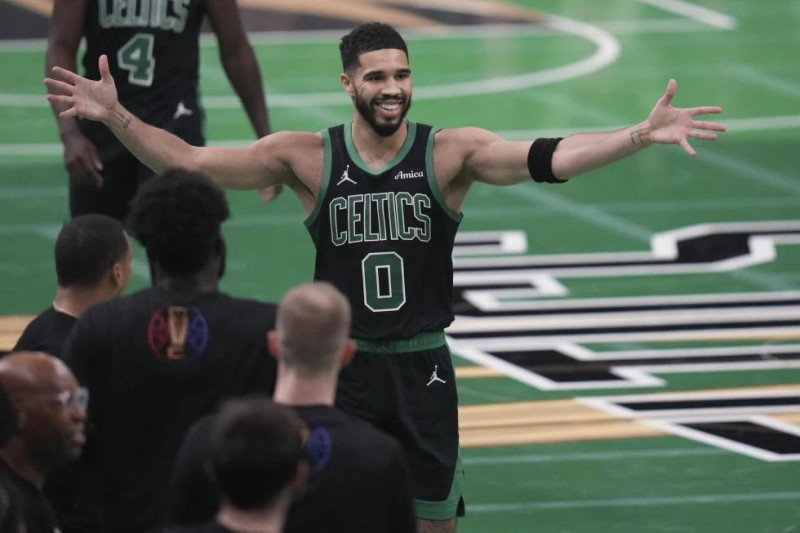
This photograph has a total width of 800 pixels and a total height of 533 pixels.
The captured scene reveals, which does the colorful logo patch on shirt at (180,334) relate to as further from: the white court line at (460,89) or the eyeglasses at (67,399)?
the white court line at (460,89)

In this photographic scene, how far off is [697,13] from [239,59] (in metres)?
11.0

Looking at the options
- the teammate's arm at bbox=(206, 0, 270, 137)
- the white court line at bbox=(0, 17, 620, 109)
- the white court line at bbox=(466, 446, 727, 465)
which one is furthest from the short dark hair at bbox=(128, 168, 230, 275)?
the white court line at bbox=(0, 17, 620, 109)

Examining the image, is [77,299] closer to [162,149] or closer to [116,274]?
[116,274]

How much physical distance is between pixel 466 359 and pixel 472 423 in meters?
0.95

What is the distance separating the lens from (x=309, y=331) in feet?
14.3

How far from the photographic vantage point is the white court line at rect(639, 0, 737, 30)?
1850 centimetres

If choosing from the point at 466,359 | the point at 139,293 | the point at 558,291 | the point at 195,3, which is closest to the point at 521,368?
the point at 466,359

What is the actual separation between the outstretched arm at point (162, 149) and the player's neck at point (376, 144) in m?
0.29

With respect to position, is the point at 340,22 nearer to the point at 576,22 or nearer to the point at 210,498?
the point at 576,22

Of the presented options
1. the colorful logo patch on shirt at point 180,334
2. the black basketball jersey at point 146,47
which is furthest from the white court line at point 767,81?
the colorful logo patch on shirt at point 180,334

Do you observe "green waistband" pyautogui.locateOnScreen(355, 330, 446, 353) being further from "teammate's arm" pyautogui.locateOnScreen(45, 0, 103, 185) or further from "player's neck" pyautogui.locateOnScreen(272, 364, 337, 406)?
"teammate's arm" pyautogui.locateOnScreen(45, 0, 103, 185)

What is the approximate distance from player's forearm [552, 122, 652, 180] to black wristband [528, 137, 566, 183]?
2 cm

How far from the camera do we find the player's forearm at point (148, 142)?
21.6 ft

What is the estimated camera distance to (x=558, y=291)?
1102 centimetres
